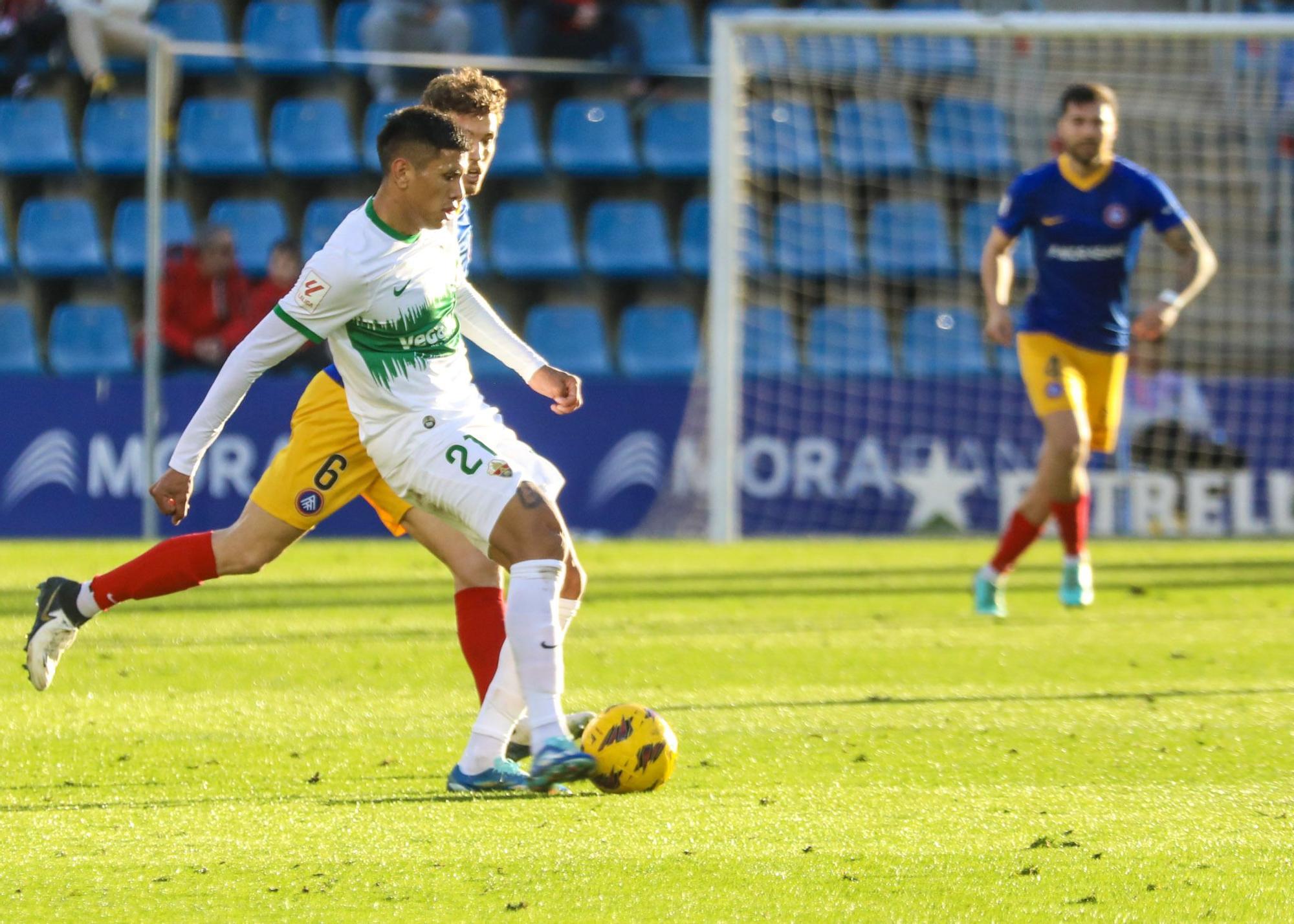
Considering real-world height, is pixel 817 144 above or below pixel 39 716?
above

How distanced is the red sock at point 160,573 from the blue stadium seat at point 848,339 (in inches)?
365

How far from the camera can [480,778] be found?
454 cm

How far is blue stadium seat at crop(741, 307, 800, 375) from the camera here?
1400 cm

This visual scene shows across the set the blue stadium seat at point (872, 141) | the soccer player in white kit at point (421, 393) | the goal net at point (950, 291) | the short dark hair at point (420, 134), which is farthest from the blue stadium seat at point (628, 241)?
the short dark hair at point (420, 134)

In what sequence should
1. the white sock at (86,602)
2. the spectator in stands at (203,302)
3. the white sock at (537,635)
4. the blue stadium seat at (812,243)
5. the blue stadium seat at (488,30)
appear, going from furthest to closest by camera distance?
1. the blue stadium seat at (488,30)
2. the blue stadium seat at (812,243)
3. the spectator in stands at (203,302)
4. the white sock at (86,602)
5. the white sock at (537,635)

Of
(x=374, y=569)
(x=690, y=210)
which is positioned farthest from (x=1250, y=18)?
(x=374, y=569)

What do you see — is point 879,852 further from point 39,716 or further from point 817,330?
point 817,330

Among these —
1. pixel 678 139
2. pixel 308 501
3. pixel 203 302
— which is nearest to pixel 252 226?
pixel 203 302

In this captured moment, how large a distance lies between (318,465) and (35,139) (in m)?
11.0

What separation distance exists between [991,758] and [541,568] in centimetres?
135

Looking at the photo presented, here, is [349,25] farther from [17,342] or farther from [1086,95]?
[1086,95]

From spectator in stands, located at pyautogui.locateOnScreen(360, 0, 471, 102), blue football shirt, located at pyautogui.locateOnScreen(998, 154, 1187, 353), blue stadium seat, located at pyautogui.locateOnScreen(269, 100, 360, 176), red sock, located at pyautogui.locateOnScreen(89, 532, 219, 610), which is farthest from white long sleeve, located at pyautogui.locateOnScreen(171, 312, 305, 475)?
spectator in stands, located at pyautogui.locateOnScreen(360, 0, 471, 102)

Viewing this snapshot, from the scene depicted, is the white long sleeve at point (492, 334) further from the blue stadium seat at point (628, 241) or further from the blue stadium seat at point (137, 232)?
the blue stadium seat at point (137, 232)

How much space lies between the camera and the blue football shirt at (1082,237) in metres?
8.38
